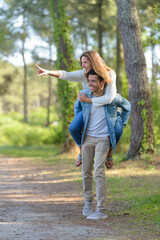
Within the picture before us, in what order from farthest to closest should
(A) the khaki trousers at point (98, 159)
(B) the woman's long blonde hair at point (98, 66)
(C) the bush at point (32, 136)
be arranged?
1. (C) the bush at point (32, 136)
2. (A) the khaki trousers at point (98, 159)
3. (B) the woman's long blonde hair at point (98, 66)

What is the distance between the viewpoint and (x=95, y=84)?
15.9ft

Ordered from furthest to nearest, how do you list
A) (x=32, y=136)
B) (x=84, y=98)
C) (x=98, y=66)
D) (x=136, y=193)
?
(x=32, y=136) < (x=136, y=193) < (x=84, y=98) < (x=98, y=66)

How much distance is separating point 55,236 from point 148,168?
555 cm

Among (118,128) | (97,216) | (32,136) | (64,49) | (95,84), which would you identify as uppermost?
(64,49)

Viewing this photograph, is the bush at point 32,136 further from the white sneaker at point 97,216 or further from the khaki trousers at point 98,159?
the white sneaker at point 97,216

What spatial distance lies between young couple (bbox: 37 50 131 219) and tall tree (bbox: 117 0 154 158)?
497 cm

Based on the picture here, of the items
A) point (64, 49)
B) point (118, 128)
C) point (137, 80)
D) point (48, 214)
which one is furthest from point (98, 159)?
point (64, 49)

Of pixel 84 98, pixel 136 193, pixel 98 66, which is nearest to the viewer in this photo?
pixel 98 66

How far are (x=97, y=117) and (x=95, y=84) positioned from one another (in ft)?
1.43

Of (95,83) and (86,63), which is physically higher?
(86,63)

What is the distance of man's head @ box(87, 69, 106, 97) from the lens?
4832 mm

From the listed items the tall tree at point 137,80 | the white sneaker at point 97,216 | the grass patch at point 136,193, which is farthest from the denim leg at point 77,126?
the tall tree at point 137,80

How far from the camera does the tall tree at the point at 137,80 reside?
9.95m

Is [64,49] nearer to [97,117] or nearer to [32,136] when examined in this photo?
[97,117]
